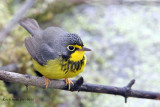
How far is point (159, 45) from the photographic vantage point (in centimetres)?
513

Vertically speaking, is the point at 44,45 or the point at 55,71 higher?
the point at 44,45

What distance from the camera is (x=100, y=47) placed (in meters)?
5.18

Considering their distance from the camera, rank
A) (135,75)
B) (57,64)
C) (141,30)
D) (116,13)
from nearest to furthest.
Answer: (57,64) → (135,75) → (141,30) → (116,13)

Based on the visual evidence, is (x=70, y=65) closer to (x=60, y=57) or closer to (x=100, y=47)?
(x=60, y=57)

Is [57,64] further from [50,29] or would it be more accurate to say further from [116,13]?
[116,13]

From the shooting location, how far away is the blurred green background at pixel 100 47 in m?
4.31

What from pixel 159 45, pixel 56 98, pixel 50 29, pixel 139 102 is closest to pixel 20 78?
pixel 50 29

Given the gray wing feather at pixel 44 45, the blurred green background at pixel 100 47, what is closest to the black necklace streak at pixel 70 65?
the gray wing feather at pixel 44 45

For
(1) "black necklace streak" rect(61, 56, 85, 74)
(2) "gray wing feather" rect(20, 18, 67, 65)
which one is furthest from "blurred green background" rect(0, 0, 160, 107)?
(1) "black necklace streak" rect(61, 56, 85, 74)

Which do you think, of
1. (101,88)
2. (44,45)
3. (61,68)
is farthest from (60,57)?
(101,88)

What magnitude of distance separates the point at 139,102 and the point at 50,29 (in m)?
1.96

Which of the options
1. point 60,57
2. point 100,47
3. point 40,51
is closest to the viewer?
point 60,57

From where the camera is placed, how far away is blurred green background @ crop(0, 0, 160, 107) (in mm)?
4309

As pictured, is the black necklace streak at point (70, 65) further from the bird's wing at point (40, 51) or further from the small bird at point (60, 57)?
the bird's wing at point (40, 51)
